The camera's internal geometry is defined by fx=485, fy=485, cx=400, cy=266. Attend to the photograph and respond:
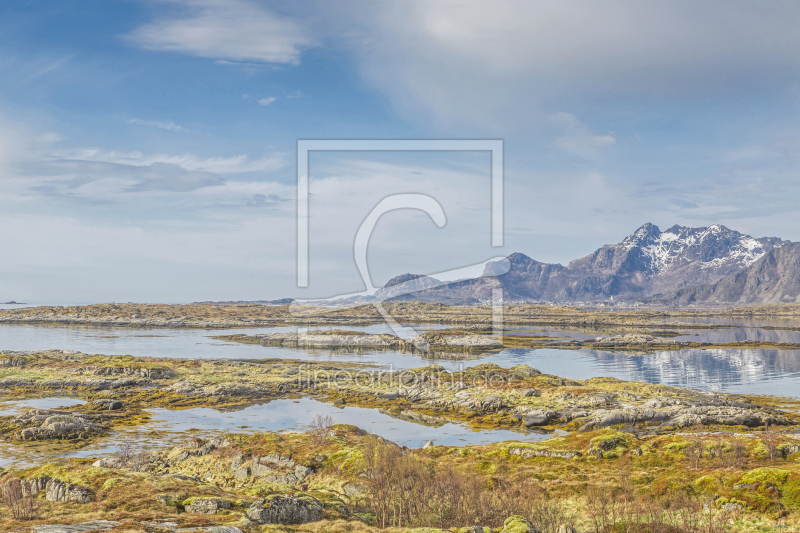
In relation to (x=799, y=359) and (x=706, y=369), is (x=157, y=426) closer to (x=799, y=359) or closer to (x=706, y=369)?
(x=706, y=369)

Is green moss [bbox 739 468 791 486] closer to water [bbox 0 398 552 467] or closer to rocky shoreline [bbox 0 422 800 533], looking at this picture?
rocky shoreline [bbox 0 422 800 533]

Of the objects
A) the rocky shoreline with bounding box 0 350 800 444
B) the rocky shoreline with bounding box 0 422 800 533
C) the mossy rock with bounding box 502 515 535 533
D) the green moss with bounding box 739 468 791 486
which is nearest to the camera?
the mossy rock with bounding box 502 515 535 533

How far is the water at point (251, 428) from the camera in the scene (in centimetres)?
4688

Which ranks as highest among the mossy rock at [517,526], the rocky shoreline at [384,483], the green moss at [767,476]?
the green moss at [767,476]

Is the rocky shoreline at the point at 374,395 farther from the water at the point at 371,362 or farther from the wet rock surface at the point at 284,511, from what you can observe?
the wet rock surface at the point at 284,511

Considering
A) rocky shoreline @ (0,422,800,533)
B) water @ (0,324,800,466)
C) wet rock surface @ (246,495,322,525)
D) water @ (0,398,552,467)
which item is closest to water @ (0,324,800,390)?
water @ (0,324,800,466)

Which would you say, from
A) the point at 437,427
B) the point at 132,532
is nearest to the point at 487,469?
the point at 437,427

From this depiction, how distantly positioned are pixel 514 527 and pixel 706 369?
313 feet

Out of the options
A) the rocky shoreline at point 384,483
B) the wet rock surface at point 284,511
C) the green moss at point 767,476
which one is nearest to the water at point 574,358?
the rocky shoreline at point 384,483

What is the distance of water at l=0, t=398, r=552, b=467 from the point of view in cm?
4688

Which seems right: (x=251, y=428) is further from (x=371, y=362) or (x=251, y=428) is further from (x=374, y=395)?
(x=371, y=362)

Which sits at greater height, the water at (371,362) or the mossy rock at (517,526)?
the mossy rock at (517,526)

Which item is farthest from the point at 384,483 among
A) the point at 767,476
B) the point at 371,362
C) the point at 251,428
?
the point at 371,362

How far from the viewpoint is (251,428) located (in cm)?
5769
